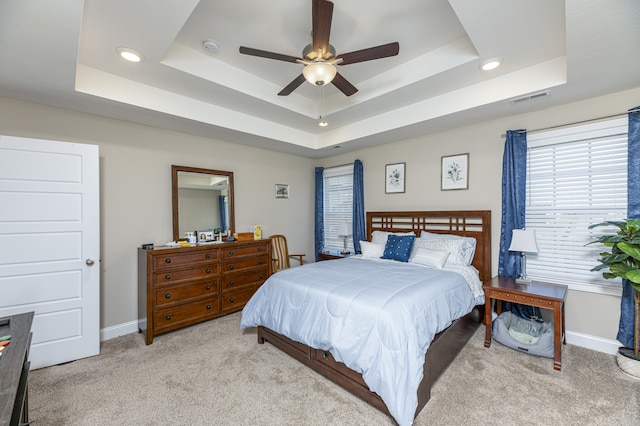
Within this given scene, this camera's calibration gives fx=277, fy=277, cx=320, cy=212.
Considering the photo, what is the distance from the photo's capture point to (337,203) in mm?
5414

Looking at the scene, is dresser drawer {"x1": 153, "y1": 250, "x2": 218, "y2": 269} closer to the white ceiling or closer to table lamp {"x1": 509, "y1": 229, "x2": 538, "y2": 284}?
the white ceiling

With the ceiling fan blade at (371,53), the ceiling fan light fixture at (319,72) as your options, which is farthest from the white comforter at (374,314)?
the ceiling fan blade at (371,53)

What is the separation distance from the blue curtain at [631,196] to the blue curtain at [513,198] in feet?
2.40

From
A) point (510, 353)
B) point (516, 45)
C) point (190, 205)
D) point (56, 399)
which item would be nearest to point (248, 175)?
point (190, 205)

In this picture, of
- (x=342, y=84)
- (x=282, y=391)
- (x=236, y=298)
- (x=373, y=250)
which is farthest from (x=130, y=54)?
(x=373, y=250)

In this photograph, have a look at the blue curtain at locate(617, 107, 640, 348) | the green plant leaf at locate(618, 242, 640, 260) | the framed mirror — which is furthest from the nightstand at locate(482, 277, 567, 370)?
the framed mirror

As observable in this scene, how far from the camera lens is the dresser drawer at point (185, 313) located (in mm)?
3160

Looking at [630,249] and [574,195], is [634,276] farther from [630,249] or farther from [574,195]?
[574,195]

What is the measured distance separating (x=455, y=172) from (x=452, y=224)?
717mm

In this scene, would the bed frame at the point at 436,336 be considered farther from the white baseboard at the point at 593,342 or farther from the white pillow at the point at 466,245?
the white baseboard at the point at 593,342

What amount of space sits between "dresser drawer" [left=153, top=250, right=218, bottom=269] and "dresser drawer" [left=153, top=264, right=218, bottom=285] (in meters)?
0.08

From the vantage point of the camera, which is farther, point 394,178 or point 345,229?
point 345,229

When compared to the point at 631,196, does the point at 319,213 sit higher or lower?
lower

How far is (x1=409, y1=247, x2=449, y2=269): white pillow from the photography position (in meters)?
3.24
